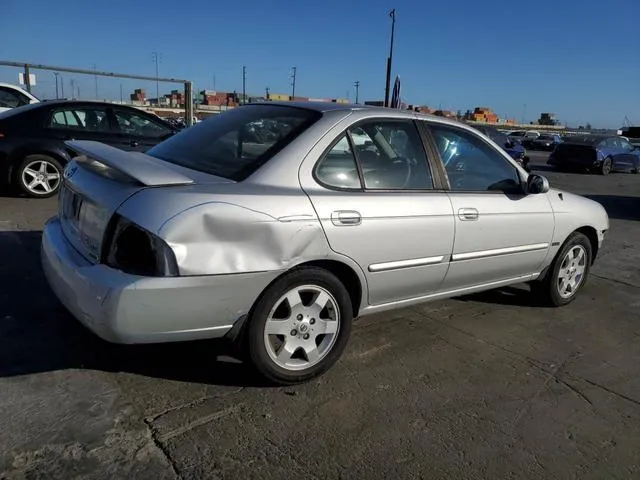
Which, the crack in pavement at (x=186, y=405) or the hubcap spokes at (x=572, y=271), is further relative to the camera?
the hubcap spokes at (x=572, y=271)

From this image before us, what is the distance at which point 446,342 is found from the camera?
3.93 metres

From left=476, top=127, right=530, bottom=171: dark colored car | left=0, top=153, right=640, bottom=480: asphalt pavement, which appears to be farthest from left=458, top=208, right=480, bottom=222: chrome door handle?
left=476, top=127, right=530, bottom=171: dark colored car

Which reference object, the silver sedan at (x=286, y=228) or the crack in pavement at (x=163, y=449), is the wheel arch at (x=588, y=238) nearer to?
the silver sedan at (x=286, y=228)

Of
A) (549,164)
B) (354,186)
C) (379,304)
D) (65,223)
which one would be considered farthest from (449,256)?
(549,164)

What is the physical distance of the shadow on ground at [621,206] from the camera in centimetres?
1055

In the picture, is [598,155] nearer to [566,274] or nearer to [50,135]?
[566,274]

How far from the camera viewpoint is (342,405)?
299 cm

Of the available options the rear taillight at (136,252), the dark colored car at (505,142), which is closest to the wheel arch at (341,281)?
the rear taillight at (136,252)

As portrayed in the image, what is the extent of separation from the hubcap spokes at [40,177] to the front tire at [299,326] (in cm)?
624

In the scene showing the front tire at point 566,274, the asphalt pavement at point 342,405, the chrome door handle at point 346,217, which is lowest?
the asphalt pavement at point 342,405

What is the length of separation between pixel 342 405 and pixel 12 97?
38.8 ft

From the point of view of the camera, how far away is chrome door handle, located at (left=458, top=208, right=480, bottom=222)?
12.3 feet

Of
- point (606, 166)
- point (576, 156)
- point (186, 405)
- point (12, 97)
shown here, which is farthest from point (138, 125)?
point (606, 166)

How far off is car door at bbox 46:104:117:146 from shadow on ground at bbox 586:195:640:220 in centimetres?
890
